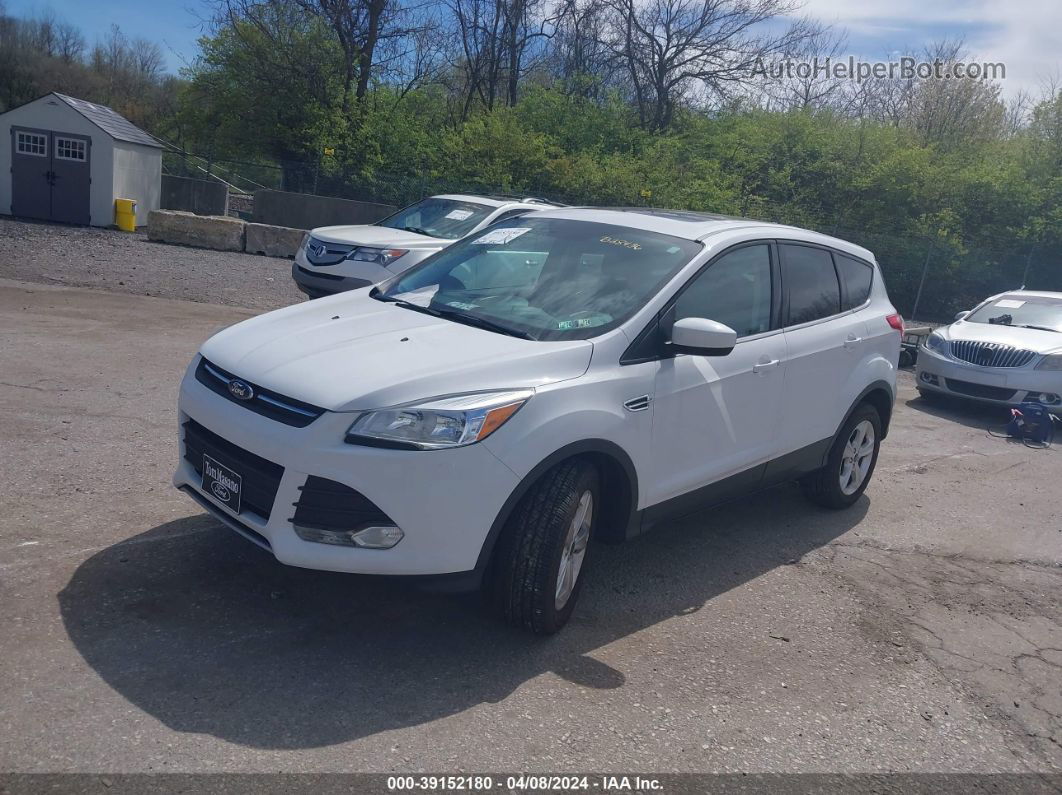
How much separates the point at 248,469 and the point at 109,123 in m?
21.0

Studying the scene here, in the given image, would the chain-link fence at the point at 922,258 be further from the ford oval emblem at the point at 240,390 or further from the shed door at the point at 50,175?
the ford oval emblem at the point at 240,390

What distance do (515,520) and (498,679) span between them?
638 mm

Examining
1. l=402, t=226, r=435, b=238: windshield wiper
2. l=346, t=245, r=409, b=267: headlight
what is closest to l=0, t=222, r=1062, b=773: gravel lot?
l=346, t=245, r=409, b=267: headlight

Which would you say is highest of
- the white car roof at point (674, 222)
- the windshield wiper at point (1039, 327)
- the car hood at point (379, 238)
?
the white car roof at point (674, 222)

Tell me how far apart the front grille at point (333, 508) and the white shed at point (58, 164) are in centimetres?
1979

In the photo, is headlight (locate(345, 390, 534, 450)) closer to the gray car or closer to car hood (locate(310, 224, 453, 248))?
car hood (locate(310, 224, 453, 248))

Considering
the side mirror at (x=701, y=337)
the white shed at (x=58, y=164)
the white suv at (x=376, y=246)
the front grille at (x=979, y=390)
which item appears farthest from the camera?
the white shed at (x=58, y=164)

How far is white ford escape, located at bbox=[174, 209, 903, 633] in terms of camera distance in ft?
11.8

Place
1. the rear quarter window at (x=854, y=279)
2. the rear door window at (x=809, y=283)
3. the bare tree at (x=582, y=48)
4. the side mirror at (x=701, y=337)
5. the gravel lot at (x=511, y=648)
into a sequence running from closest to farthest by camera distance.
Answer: the gravel lot at (x=511, y=648) → the side mirror at (x=701, y=337) → the rear door window at (x=809, y=283) → the rear quarter window at (x=854, y=279) → the bare tree at (x=582, y=48)

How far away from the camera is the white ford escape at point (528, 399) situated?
3.60 meters

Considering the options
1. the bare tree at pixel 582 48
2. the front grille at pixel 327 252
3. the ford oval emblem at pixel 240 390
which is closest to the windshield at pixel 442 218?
the front grille at pixel 327 252

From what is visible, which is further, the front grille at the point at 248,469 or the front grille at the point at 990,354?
the front grille at the point at 990,354

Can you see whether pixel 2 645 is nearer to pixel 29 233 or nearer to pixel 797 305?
pixel 797 305

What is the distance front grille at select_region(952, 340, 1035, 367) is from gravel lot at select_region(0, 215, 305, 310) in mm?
8775
